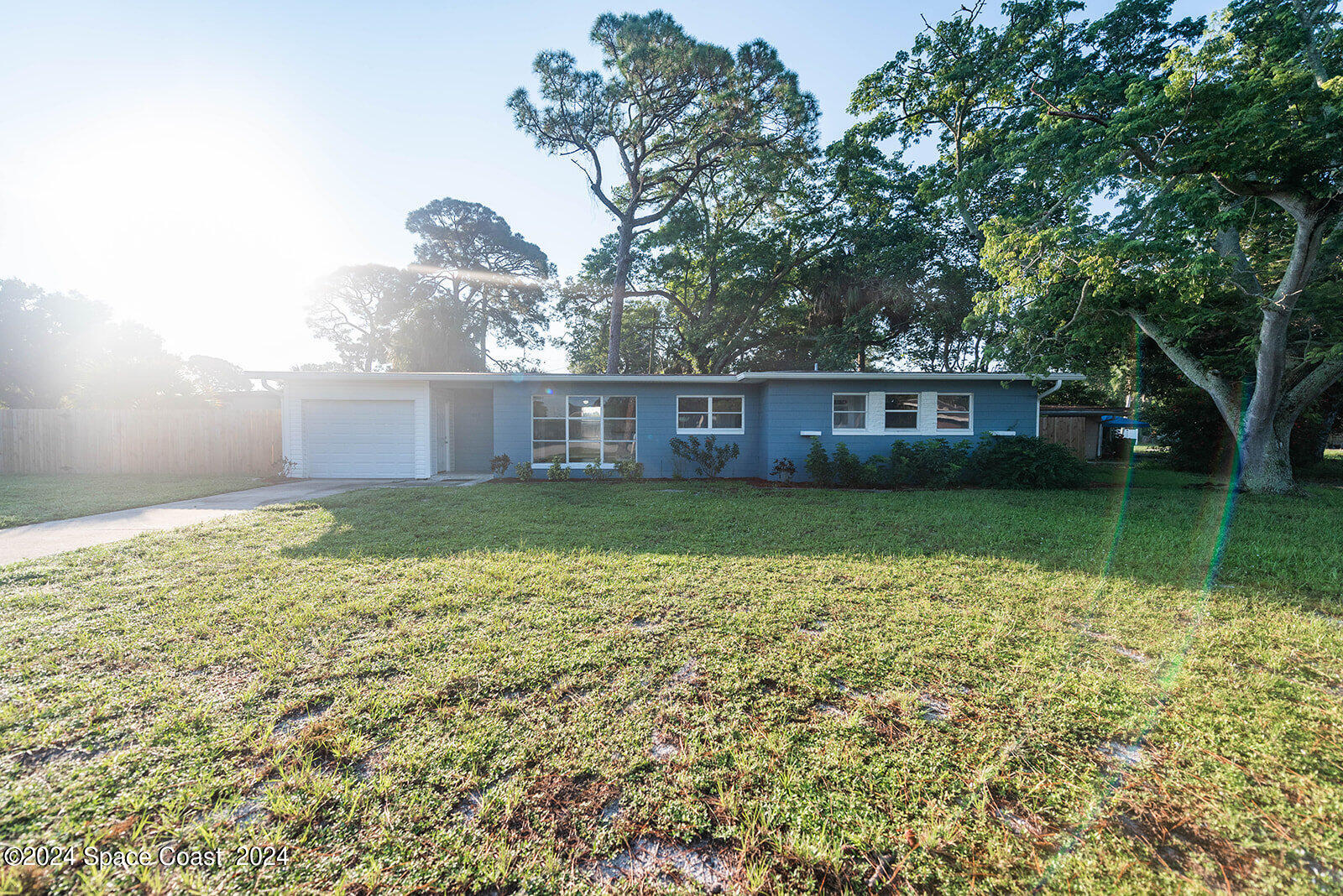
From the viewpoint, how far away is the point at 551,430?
11648mm

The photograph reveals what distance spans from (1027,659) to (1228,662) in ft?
3.53

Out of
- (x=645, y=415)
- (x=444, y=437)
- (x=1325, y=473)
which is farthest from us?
(x=444, y=437)

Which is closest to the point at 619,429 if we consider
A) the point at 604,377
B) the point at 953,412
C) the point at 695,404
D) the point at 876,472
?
the point at 604,377

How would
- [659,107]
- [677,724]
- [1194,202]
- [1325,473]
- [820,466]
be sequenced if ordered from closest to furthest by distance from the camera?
[677,724], [1194,202], [820,466], [1325,473], [659,107]

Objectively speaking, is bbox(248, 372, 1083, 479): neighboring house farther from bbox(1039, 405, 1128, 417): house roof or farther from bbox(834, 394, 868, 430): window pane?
bbox(1039, 405, 1128, 417): house roof

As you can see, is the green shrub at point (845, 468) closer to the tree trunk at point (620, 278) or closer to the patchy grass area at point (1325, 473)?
the tree trunk at point (620, 278)

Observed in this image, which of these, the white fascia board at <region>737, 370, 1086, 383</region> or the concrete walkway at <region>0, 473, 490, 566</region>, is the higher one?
the white fascia board at <region>737, 370, 1086, 383</region>

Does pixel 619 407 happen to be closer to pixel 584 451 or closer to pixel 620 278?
pixel 584 451

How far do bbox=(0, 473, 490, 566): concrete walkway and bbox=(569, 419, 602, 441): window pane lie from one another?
3.58 m

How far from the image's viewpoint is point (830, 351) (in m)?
16.5

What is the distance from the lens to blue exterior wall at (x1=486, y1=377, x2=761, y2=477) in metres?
11.5

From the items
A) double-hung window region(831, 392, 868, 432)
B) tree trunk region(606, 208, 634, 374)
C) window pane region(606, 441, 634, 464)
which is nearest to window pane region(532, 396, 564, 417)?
window pane region(606, 441, 634, 464)

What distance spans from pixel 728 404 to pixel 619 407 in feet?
8.54

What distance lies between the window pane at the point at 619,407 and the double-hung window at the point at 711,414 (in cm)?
119
